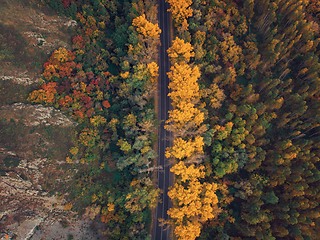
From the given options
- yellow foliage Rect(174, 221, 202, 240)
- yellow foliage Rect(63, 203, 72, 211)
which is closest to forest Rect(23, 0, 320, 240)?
yellow foliage Rect(174, 221, 202, 240)

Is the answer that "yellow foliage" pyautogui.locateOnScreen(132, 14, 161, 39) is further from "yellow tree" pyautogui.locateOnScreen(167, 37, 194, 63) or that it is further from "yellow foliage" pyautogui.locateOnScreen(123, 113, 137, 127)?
"yellow foliage" pyautogui.locateOnScreen(123, 113, 137, 127)

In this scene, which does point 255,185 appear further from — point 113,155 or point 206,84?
point 113,155

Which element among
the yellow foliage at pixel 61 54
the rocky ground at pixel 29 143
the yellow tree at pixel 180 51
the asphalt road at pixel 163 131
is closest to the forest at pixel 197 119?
the yellow tree at pixel 180 51

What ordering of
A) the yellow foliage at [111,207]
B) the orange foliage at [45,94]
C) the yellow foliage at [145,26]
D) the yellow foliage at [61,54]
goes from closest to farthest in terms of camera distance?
→ the orange foliage at [45,94], the yellow foliage at [111,207], the yellow foliage at [61,54], the yellow foliage at [145,26]

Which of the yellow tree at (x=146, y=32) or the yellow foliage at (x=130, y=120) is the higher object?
the yellow tree at (x=146, y=32)

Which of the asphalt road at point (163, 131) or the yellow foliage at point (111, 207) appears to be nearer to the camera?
the yellow foliage at point (111, 207)

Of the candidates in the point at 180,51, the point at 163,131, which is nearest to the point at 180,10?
the point at 180,51

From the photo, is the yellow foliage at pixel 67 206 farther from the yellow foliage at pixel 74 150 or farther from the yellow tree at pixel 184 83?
the yellow tree at pixel 184 83
